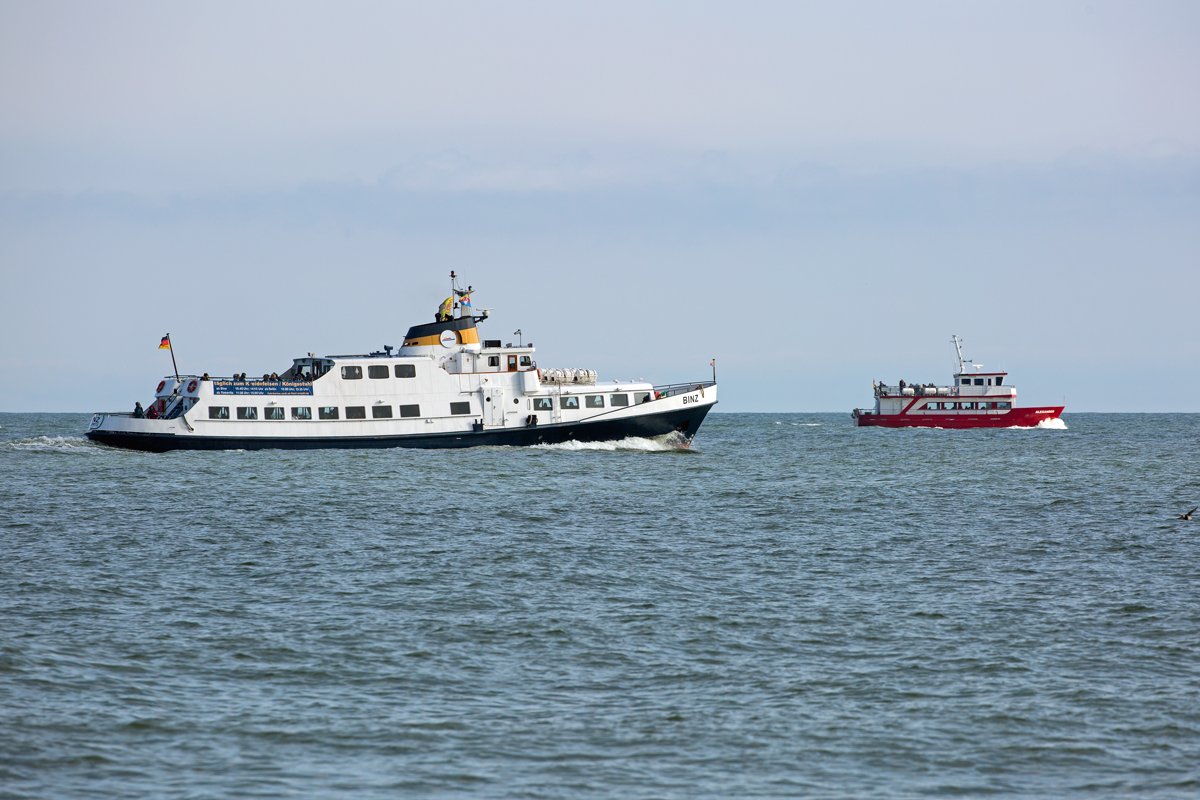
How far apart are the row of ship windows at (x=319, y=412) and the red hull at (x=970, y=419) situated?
6039cm

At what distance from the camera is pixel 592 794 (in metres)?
10.3

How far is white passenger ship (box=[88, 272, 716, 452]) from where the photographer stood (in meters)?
50.6

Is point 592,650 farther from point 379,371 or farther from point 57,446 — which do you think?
point 57,446

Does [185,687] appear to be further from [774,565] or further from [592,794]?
[774,565]

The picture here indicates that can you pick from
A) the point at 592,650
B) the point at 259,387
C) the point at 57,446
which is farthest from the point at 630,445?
the point at 592,650

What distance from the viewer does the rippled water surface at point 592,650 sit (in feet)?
36.3

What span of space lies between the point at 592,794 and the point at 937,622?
9.42 meters

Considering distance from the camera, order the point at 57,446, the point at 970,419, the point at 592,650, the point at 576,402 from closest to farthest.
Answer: the point at 592,650 → the point at 576,402 → the point at 57,446 → the point at 970,419

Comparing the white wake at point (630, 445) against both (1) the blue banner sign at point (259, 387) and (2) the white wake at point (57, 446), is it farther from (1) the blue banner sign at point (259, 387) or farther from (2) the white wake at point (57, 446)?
(2) the white wake at point (57, 446)

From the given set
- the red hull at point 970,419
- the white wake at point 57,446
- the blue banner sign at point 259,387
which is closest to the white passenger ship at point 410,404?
the blue banner sign at point 259,387

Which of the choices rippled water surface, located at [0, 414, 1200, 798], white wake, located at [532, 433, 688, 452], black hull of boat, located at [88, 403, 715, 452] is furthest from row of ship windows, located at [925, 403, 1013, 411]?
rippled water surface, located at [0, 414, 1200, 798]

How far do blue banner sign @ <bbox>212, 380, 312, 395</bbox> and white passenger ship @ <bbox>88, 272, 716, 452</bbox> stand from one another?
0.17 ft

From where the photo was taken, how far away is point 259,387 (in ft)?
Answer: 165

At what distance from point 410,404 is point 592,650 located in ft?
122
